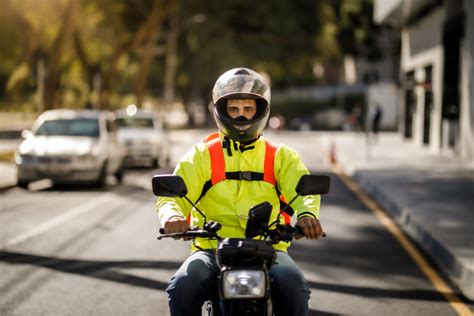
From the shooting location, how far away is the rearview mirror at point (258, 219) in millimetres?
3358

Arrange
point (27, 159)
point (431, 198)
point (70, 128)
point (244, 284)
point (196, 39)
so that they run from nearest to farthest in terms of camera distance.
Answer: point (244, 284), point (431, 198), point (27, 159), point (70, 128), point (196, 39)

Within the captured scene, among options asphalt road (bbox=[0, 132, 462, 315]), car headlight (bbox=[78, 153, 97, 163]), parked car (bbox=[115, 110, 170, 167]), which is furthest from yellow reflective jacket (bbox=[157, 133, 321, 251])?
parked car (bbox=[115, 110, 170, 167])

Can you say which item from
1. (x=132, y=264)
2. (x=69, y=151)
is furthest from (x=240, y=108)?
(x=69, y=151)

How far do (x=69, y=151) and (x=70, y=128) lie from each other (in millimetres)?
1451

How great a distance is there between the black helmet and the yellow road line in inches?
117

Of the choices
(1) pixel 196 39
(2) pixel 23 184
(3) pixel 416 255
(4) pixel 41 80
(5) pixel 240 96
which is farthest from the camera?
(1) pixel 196 39

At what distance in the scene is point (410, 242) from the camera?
9.49 meters

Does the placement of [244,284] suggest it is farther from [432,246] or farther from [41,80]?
[41,80]

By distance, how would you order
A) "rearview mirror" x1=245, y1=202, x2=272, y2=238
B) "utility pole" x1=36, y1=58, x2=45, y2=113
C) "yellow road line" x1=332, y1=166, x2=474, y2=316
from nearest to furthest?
"rearview mirror" x1=245, y1=202, x2=272, y2=238 < "yellow road line" x1=332, y1=166, x2=474, y2=316 < "utility pole" x1=36, y1=58, x2=45, y2=113

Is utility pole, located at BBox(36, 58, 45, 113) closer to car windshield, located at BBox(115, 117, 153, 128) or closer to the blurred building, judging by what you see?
car windshield, located at BBox(115, 117, 153, 128)

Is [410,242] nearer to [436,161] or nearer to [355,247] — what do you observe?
[355,247]

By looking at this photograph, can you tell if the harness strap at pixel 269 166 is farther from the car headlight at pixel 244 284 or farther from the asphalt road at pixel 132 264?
the asphalt road at pixel 132 264

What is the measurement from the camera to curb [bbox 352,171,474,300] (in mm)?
7098

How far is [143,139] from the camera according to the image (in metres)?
21.6
